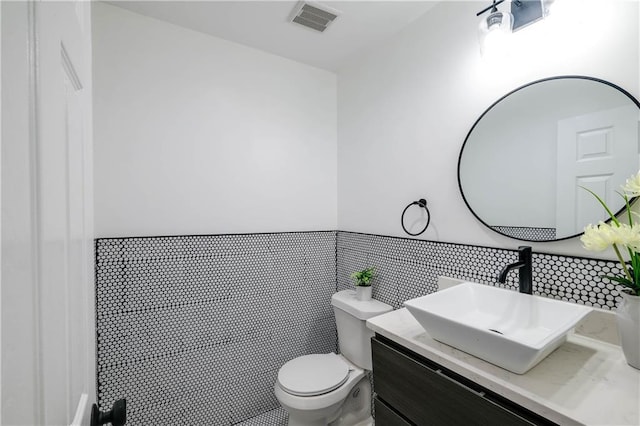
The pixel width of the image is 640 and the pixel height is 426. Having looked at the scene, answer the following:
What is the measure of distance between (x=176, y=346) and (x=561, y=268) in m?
2.03

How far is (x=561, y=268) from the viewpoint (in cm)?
112

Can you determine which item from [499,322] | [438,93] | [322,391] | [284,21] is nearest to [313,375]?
[322,391]

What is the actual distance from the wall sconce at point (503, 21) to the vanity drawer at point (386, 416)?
163cm

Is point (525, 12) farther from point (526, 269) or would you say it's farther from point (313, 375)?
point (313, 375)

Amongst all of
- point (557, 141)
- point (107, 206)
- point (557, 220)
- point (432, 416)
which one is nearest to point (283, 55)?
point (107, 206)

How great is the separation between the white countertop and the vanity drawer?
0.28 m

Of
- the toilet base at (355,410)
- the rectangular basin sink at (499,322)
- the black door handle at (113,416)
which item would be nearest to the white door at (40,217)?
the black door handle at (113,416)

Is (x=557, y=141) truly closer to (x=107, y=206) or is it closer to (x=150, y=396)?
(x=107, y=206)

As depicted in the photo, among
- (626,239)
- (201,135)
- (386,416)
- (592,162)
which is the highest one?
(201,135)

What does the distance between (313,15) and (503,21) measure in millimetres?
1013

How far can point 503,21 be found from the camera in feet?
4.15

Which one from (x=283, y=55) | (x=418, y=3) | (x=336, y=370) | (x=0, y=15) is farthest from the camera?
(x=283, y=55)

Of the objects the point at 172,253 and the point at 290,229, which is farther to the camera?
the point at 290,229

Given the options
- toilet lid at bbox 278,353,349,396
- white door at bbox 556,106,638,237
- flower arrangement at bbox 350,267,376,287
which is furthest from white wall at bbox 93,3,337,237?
white door at bbox 556,106,638,237
